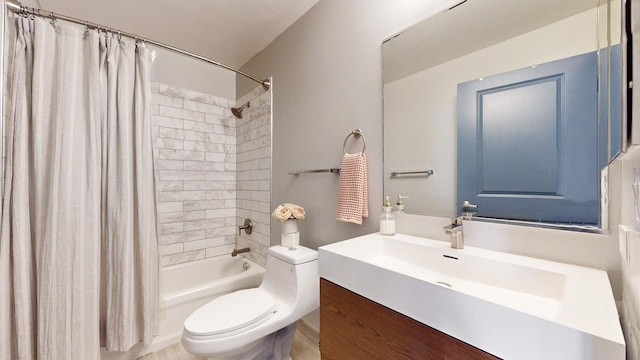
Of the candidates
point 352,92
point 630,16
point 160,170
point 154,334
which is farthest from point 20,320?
point 630,16

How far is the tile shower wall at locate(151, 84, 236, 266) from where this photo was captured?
2.25m

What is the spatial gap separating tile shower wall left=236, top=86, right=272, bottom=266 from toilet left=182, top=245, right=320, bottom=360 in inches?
28.4

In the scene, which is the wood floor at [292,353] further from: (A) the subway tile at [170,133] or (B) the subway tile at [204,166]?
(A) the subway tile at [170,133]

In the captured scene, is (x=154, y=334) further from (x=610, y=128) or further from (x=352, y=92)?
(x=610, y=128)

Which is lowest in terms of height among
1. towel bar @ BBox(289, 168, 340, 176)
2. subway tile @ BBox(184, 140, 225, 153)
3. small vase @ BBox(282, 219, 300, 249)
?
small vase @ BBox(282, 219, 300, 249)

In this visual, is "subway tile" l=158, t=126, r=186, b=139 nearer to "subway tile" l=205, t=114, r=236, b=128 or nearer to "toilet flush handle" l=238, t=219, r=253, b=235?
"subway tile" l=205, t=114, r=236, b=128

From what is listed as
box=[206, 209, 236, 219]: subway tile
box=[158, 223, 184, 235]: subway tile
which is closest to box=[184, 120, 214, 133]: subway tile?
box=[206, 209, 236, 219]: subway tile

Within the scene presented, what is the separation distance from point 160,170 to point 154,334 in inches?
53.3

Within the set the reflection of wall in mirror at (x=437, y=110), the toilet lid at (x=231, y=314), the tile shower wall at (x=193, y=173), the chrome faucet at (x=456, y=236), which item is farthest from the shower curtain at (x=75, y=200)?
the chrome faucet at (x=456, y=236)

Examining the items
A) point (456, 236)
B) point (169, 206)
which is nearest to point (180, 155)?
point (169, 206)

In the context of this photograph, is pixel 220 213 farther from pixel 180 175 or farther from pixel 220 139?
pixel 220 139

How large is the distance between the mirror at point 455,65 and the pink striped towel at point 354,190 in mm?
129

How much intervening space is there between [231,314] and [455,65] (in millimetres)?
1684

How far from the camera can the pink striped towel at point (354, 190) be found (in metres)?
1.36
